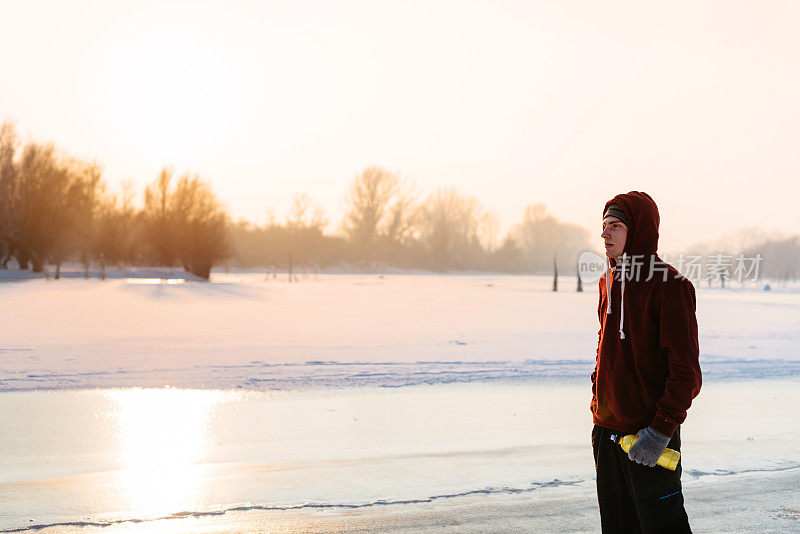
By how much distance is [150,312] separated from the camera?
59.3 ft

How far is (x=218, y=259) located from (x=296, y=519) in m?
40.7

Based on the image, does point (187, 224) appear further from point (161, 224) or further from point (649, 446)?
point (649, 446)

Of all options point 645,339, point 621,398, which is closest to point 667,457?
point 621,398

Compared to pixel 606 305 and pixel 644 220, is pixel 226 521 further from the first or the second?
pixel 644 220

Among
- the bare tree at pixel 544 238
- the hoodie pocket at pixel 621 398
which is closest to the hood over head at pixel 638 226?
the hoodie pocket at pixel 621 398

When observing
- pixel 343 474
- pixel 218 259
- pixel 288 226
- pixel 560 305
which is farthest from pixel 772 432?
→ pixel 288 226

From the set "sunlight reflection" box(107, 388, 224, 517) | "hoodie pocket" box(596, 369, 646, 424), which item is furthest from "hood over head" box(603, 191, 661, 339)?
"sunlight reflection" box(107, 388, 224, 517)

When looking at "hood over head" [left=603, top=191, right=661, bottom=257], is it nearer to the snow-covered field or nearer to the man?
the man

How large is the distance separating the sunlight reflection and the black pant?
232 cm

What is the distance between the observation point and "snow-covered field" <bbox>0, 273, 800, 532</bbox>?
387 centimetres

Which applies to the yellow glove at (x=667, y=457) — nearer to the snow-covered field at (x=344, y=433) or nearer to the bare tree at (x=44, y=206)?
the snow-covered field at (x=344, y=433)

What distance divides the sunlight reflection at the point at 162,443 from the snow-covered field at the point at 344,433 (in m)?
0.02

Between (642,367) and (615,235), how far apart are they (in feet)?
1.49

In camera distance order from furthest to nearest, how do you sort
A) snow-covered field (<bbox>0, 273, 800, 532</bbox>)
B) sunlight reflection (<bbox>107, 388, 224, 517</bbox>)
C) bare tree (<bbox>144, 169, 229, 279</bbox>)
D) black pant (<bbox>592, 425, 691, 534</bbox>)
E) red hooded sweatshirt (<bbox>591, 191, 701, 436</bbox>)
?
bare tree (<bbox>144, 169, 229, 279</bbox>) → sunlight reflection (<bbox>107, 388, 224, 517</bbox>) → snow-covered field (<bbox>0, 273, 800, 532</bbox>) → black pant (<bbox>592, 425, 691, 534</bbox>) → red hooded sweatshirt (<bbox>591, 191, 701, 436</bbox>)
